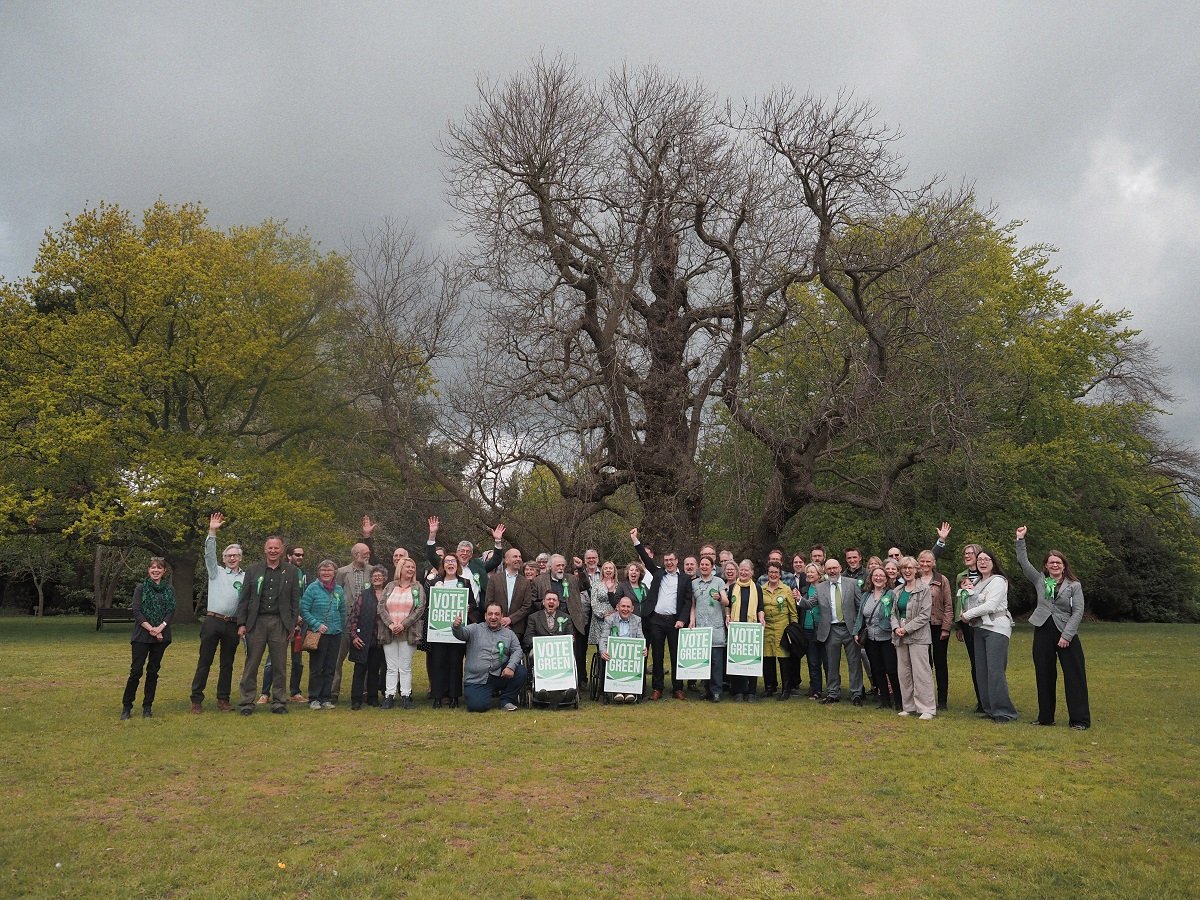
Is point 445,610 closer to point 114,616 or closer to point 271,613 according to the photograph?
point 271,613

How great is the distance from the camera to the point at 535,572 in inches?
486

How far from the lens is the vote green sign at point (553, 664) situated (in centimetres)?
1112

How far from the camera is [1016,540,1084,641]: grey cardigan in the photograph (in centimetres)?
975

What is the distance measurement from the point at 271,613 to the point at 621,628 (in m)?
4.22

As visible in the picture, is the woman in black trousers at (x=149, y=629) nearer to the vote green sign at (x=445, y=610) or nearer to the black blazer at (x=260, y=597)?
the black blazer at (x=260, y=597)

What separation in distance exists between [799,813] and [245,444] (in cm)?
2822

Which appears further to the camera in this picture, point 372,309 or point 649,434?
point 372,309

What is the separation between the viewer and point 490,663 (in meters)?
11.0

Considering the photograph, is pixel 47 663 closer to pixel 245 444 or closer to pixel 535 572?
pixel 535 572

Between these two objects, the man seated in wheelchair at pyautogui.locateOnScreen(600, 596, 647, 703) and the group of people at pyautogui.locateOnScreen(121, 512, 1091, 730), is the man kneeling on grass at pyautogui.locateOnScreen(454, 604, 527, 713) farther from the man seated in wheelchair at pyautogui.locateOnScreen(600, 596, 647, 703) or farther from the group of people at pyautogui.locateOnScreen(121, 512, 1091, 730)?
the man seated in wheelchair at pyautogui.locateOnScreen(600, 596, 647, 703)

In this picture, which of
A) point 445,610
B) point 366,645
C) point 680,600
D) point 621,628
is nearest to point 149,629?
point 366,645

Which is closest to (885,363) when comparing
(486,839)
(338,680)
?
(338,680)

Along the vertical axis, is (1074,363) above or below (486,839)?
above

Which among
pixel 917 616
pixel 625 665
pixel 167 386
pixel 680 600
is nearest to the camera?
pixel 917 616
